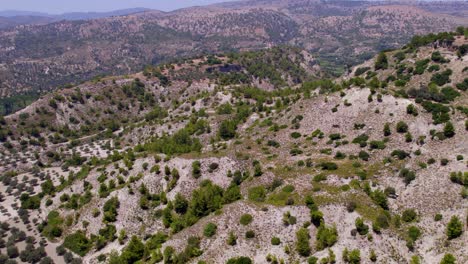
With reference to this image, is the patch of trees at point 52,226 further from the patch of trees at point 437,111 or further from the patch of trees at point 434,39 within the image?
the patch of trees at point 434,39

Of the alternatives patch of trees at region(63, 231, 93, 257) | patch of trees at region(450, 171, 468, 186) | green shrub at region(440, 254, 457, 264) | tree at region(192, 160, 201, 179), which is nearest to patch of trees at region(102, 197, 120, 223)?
patch of trees at region(63, 231, 93, 257)

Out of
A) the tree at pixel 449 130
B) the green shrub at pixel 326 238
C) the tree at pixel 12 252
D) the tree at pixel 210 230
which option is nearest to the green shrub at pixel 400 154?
the tree at pixel 449 130

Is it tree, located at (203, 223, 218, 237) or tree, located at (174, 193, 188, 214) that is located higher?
tree, located at (203, 223, 218, 237)

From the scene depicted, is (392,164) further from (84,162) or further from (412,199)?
(84,162)

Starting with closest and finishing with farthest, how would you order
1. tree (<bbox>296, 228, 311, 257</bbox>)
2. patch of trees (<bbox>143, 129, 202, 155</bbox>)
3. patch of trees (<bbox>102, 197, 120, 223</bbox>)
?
tree (<bbox>296, 228, 311, 257</bbox>) < patch of trees (<bbox>102, 197, 120, 223</bbox>) < patch of trees (<bbox>143, 129, 202, 155</bbox>)

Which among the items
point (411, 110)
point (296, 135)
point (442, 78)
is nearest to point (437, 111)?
point (411, 110)

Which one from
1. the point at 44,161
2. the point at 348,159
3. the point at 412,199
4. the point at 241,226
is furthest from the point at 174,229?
the point at 44,161

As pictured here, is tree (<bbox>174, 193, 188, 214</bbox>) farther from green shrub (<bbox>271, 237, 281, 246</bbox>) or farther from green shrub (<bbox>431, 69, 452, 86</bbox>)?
green shrub (<bbox>431, 69, 452, 86</bbox>)

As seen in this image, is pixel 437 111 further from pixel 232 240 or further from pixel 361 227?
pixel 232 240
